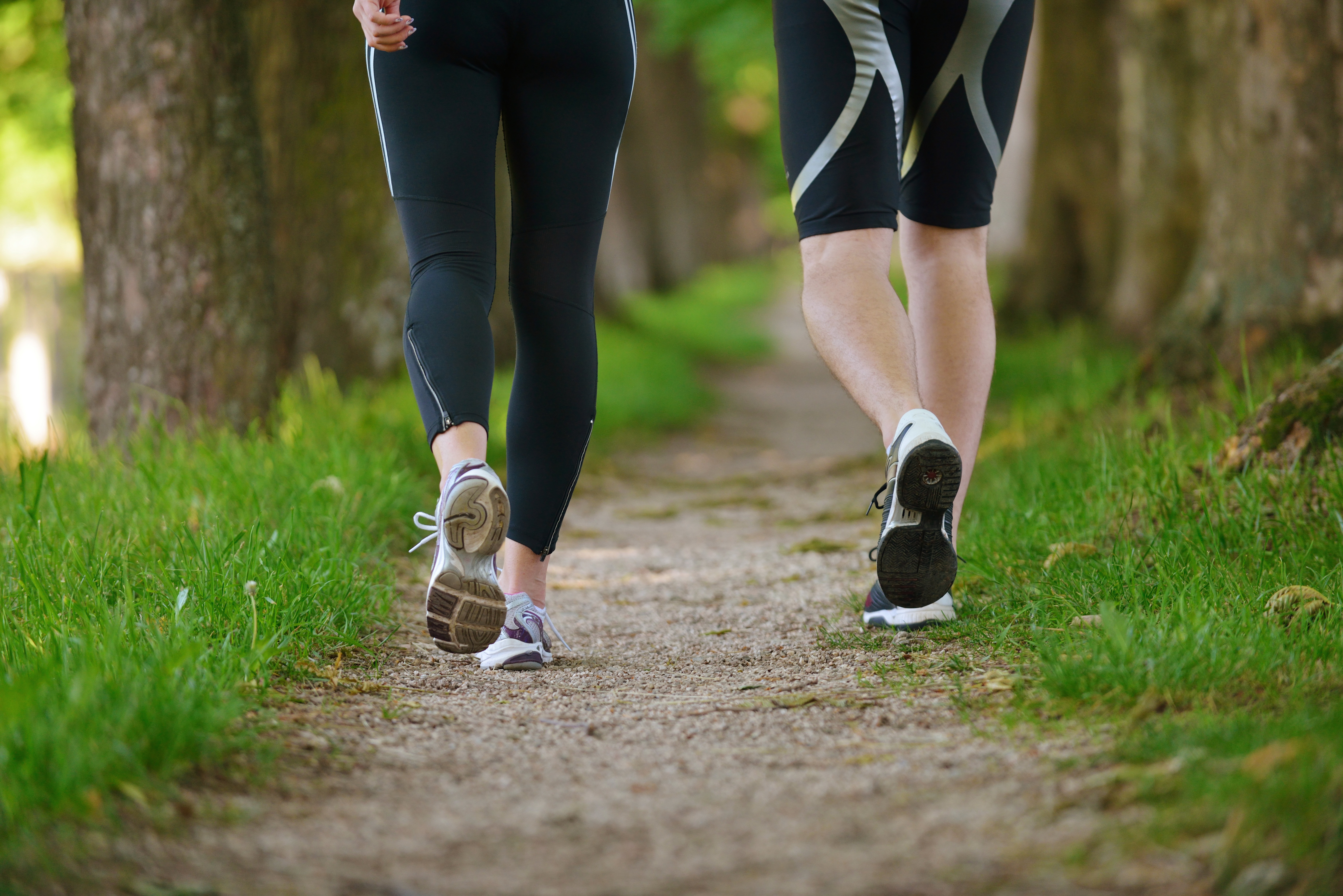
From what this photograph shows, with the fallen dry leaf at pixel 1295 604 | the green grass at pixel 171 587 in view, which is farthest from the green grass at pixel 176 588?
the fallen dry leaf at pixel 1295 604

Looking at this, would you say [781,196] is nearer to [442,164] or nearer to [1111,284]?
[1111,284]

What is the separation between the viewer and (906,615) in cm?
258

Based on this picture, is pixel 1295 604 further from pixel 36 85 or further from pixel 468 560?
pixel 36 85

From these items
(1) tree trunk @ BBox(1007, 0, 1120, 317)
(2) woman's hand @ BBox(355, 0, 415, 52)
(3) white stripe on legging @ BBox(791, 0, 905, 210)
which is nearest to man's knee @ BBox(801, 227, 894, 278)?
(3) white stripe on legging @ BBox(791, 0, 905, 210)

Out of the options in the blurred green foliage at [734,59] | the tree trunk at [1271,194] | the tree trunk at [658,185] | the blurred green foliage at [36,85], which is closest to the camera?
the tree trunk at [1271,194]

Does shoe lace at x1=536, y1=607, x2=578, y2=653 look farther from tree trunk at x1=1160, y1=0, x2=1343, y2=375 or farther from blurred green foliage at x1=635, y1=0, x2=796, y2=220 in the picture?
tree trunk at x1=1160, y1=0, x2=1343, y2=375

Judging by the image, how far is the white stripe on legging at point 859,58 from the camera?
2.44 metres

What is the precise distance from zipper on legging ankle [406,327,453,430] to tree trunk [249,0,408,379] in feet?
12.0

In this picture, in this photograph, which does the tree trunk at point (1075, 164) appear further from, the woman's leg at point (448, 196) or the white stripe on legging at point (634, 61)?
the woman's leg at point (448, 196)

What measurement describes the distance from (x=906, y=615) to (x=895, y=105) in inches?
42.5

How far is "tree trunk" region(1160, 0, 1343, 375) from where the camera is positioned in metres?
4.29

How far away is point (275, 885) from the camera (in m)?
1.36

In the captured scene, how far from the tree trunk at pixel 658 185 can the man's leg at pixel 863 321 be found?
9449 millimetres

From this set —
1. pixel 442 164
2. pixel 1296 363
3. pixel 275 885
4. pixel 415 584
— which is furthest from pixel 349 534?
pixel 1296 363
